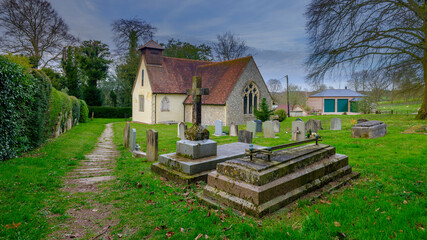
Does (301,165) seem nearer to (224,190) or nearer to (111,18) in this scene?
(224,190)

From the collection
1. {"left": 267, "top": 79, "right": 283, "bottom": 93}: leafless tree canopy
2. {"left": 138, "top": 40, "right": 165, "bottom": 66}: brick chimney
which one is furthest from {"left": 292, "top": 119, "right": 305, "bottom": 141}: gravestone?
{"left": 267, "top": 79, "right": 283, "bottom": 93}: leafless tree canopy

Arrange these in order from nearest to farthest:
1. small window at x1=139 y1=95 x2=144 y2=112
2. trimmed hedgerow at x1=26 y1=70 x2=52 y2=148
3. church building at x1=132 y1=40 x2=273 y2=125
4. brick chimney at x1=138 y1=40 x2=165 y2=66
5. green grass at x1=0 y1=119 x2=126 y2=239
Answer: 1. green grass at x1=0 y1=119 x2=126 y2=239
2. trimmed hedgerow at x1=26 y1=70 x2=52 y2=148
3. church building at x1=132 y1=40 x2=273 y2=125
4. brick chimney at x1=138 y1=40 x2=165 y2=66
5. small window at x1=139 y1=95 x2=144 y2=112

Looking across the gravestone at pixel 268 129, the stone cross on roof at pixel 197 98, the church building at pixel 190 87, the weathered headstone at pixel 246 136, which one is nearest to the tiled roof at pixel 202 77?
the church building at pixel 190 87

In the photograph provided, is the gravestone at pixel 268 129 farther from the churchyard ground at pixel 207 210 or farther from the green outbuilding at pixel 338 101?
the green outbuilding at pixel 338 101

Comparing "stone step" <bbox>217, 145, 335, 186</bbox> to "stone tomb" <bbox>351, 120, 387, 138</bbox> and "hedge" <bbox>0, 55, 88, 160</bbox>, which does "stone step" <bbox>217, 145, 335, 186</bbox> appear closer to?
"hedge" <bbox>0, 55, 88, 160</bbox>

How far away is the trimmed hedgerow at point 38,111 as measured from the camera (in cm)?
879

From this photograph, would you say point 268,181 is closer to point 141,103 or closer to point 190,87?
point 190,87

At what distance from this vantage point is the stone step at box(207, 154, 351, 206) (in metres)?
3.70

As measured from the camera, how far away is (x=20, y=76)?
25.4ft

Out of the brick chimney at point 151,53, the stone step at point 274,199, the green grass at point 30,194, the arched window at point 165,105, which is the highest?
the brick chimney at point 151,53

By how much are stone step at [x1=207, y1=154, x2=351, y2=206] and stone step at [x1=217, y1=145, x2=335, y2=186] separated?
0.07 meters

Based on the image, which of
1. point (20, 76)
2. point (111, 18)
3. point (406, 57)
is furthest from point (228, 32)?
point (20, 76)

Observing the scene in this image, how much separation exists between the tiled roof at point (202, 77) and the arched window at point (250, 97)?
6.64 ft

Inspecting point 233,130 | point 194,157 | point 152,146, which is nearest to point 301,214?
point 194,157
